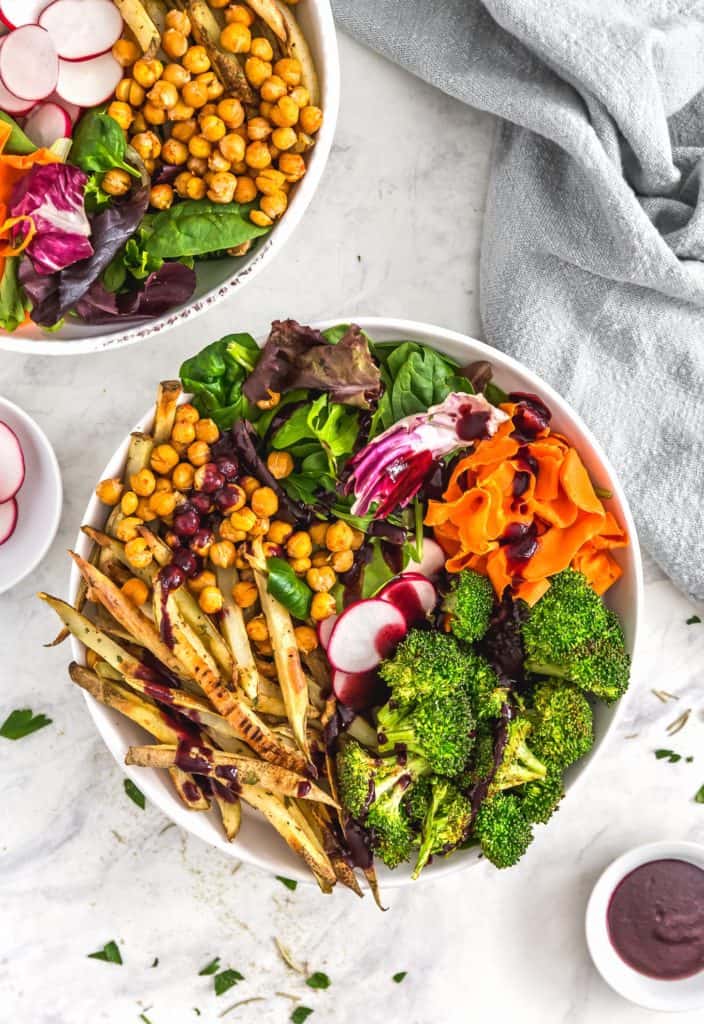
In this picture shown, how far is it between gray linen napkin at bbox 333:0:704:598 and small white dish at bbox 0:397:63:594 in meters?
1.26

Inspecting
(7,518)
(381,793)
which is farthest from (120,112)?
(381,793)

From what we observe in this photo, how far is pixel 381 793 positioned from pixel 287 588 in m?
0.53

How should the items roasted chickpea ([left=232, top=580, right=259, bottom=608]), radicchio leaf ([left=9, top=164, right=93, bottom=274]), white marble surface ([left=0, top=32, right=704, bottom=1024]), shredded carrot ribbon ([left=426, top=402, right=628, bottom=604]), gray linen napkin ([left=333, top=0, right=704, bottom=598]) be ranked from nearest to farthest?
radicchio leaf ([left=9, top=164, right=93, bottom=274]), shredded carrot ribbon ([left=426, top=402, right=628, bottom=604]), roasted chickpea ([left=232, top=580, right=259, bottom=608]), gray linen napkin ([left=333, top=0, right=704, bottom=598]), white marble surface ([left=0, top=32, right=704, bottom=1024])

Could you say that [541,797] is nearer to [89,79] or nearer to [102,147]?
[102,147]

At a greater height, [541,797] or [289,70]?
[289,70]

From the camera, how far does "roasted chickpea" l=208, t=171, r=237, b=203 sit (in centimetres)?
249

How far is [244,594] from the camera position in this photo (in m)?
2.58

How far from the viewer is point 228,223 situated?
2514 mm

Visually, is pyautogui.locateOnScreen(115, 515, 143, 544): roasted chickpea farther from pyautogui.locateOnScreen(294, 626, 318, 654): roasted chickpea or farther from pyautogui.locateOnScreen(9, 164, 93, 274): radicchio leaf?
pyautogui.locateOnScreen(9, 164, 93, 274): radicchio leaf

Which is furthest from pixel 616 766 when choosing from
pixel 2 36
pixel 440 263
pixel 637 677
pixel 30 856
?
pixel 2 36

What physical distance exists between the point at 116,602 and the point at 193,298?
2.55 feet

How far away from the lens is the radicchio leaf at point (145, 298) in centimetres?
254

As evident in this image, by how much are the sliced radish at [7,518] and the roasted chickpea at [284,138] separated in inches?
45.8

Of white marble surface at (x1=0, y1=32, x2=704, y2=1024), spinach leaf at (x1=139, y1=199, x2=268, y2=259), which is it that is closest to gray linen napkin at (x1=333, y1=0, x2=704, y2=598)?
white marble surface at (x1=0, y1=32, x2=704, y2=1024)
